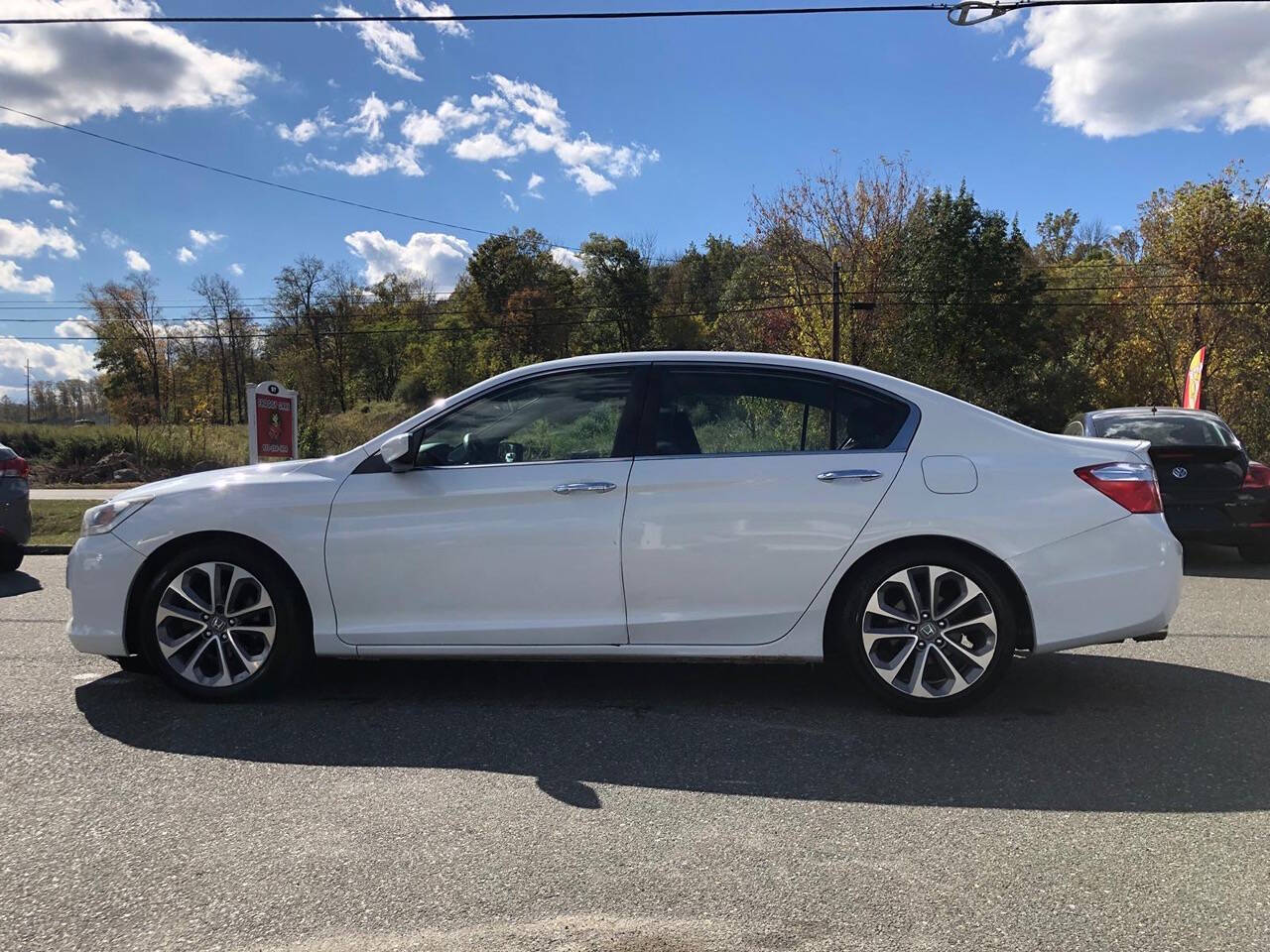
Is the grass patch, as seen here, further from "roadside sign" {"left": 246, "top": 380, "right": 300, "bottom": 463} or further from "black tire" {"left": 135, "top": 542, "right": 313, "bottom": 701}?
"black tire" {"left": 135, "top": 542, "right": 313, "bottom": 701}

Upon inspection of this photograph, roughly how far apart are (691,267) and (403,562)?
5919cm

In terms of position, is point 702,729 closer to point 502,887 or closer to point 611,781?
point 611,781

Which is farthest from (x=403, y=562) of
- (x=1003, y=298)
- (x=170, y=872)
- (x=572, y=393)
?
(x=1003, y=298)

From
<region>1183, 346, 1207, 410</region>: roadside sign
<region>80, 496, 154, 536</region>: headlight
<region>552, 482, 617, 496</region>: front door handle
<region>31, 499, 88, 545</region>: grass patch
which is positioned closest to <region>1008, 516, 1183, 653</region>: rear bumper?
<region>552, 482, 617, 496</region>: front door handle

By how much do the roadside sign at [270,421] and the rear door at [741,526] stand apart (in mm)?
7869

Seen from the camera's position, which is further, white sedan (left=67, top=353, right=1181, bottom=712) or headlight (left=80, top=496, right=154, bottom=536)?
headlight (left=80, top=496, right=154, bottom=536)

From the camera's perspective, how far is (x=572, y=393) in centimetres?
449

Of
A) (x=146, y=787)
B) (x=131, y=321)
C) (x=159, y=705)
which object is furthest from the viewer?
(x=131, y=321)

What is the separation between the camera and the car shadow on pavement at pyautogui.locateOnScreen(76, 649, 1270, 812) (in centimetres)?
344

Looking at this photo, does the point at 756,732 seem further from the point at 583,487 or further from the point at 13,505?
the point at 13,505

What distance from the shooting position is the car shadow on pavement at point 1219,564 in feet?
29.1

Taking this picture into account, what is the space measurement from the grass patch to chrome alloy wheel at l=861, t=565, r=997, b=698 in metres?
10.6

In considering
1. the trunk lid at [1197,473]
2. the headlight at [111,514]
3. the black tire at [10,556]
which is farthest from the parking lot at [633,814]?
the black tire at [10,556]

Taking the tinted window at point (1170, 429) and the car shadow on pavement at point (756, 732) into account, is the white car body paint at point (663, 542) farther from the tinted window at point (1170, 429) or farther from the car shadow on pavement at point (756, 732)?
the tinted window at point (1170, 429)
